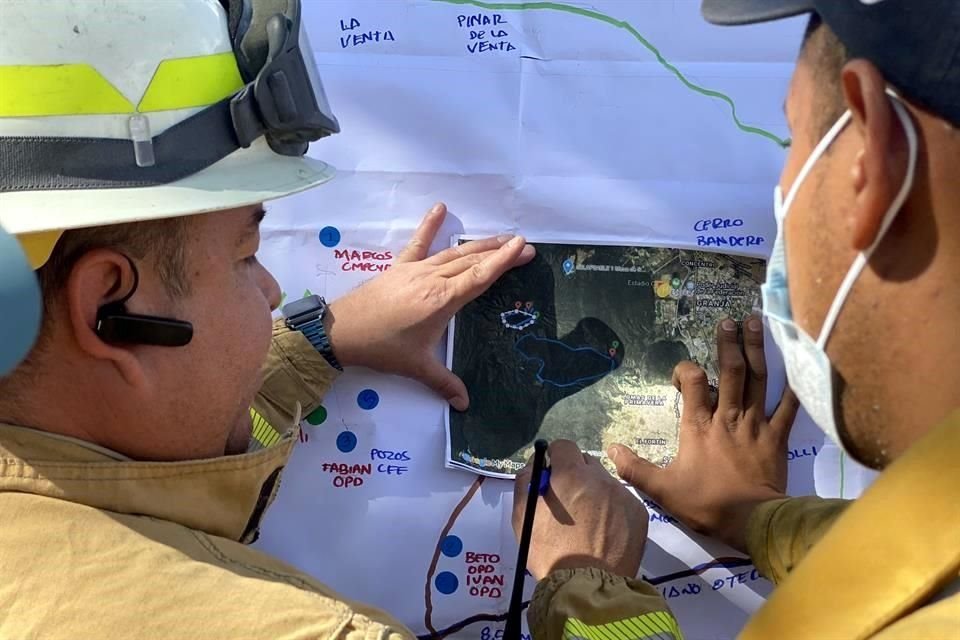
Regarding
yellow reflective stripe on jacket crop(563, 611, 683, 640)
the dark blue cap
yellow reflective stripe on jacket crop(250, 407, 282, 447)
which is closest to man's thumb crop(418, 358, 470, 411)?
yellow reflective stripe on jacket crop(250, 407, 282, 447)

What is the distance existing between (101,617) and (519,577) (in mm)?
500

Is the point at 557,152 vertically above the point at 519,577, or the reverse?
the point at 557,152

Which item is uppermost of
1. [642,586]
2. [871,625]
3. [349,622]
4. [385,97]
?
[385,97]

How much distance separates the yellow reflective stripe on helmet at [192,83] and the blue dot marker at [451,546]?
69cm

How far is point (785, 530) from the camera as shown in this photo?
3.64ft

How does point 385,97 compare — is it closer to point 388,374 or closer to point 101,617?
point 388,374

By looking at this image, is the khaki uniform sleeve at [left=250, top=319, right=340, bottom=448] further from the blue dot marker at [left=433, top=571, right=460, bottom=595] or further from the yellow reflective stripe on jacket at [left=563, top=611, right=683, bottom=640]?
the yellow reflective stripe on jacket at [left=563, top=611, right=683, bottom=640]

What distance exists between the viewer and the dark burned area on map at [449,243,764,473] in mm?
1253

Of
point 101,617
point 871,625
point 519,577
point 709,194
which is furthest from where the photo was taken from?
point 709,194

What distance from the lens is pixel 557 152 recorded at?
127 cm

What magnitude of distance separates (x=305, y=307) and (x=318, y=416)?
167 mm

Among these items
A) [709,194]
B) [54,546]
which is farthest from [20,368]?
[709,194]

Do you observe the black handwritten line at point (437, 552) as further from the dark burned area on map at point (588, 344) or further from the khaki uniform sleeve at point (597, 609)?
the khaki uniform sleeve at point (597, 609)

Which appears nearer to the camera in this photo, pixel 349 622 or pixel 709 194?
pixel 349 622
